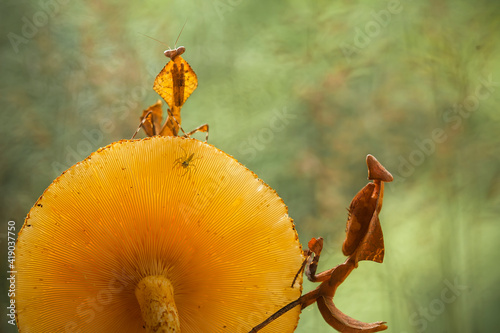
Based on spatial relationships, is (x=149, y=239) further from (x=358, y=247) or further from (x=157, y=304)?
(x=358, y=247)

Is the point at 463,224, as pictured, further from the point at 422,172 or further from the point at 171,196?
the point at 171,196

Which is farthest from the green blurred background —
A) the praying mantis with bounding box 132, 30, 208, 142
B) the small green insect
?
the small green insect

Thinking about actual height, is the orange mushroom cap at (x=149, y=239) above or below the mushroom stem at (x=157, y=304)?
above

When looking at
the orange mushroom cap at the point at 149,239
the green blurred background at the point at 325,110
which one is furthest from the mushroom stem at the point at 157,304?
the green blurred background at the point at 325,110

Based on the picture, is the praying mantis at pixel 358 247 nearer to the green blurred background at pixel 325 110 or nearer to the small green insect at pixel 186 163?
the small green insect at pixel 186 163

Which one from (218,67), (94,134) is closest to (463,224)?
(218,67)

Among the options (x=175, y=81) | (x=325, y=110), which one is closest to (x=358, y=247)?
(x=175, y=81)
